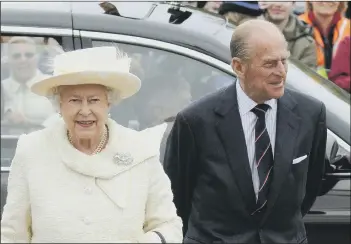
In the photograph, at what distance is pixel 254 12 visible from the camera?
6508mm

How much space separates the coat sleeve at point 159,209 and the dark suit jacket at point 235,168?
0.49 metres

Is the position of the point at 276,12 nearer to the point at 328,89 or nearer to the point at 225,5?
the point at 225,5

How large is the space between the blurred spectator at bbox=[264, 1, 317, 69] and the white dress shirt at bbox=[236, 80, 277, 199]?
3.15m

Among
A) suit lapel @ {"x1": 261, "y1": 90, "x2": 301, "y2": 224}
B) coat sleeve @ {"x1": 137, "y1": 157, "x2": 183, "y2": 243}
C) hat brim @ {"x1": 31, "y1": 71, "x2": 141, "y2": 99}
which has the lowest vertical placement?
coat sleeve @ {"x1": 137, "y1": 157, "x2": 183, "y2": 243}

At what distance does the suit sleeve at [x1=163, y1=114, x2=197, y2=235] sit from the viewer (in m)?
3.85

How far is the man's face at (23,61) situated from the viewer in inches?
191

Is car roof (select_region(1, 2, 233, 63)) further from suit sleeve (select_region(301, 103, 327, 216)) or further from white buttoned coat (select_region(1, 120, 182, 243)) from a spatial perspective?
white buttoned coat (select_region(1, 120, 182, 243))

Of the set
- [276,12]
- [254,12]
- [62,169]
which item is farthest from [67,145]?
[276,12]

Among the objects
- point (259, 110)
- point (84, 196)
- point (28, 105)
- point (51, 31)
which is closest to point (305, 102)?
point (259, 110)

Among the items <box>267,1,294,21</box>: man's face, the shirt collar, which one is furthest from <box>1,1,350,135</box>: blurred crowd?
<box>267,1,294,21</box>: man's face

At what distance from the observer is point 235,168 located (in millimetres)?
3725

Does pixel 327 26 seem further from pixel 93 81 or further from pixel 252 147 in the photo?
pixel 93 81

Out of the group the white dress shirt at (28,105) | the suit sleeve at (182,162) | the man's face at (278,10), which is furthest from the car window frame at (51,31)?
the man's face at (278,10)

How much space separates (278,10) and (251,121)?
135 inches
